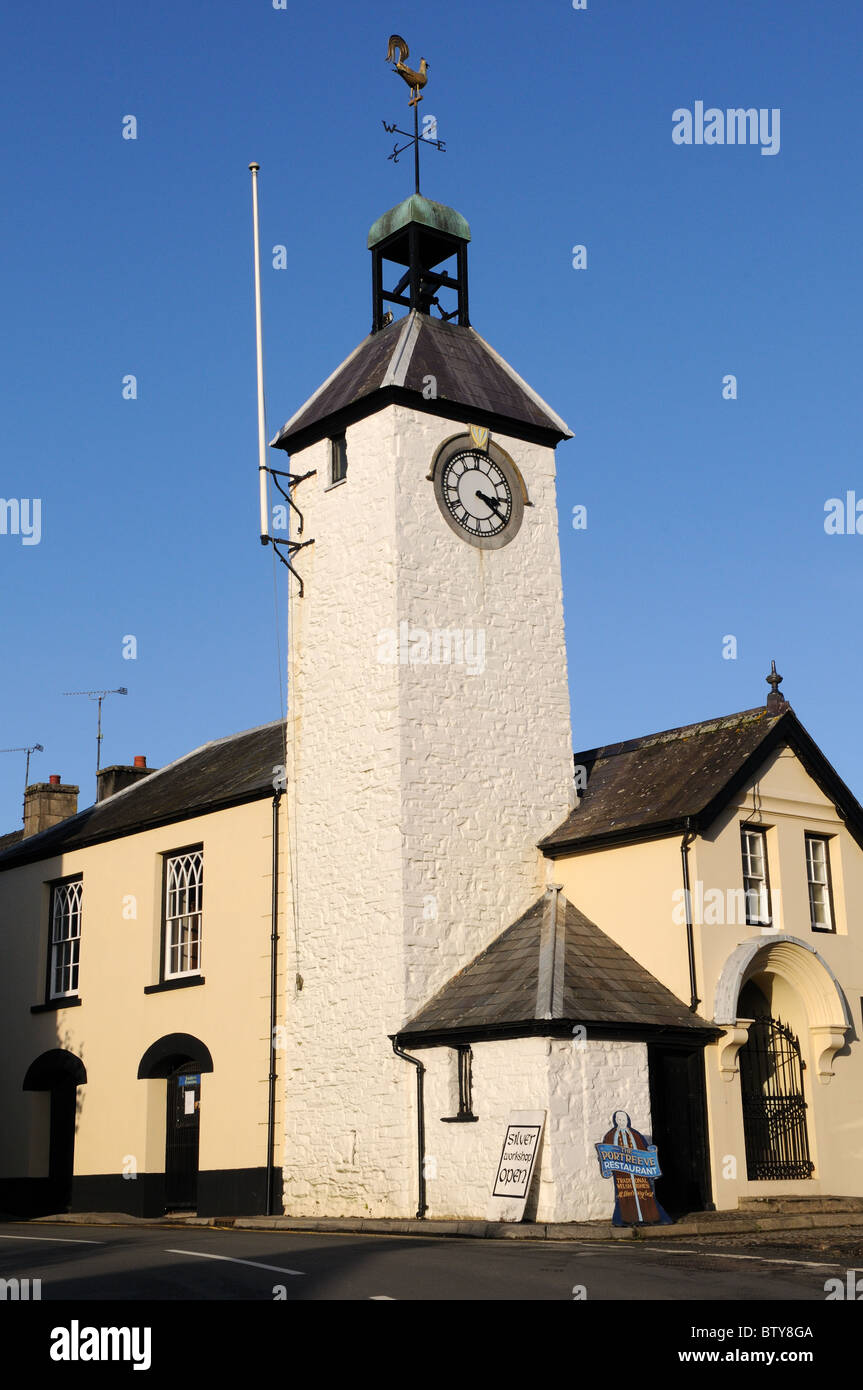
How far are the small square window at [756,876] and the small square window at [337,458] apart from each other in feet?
28.7

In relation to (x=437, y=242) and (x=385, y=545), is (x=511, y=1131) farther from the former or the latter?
(x=437, y=242)

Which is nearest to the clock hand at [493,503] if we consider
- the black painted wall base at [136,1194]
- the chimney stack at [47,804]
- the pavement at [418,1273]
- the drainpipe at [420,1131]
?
the drainpipe at [420,1131]

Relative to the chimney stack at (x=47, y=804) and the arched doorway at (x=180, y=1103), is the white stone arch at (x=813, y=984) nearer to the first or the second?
the arched doorway at (x=180, y=1103)

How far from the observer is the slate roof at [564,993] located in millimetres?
19953

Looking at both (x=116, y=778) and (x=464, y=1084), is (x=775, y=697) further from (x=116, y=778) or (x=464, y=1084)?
(x=116, y=778)

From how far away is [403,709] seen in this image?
22.9 metres

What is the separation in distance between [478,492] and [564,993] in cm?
885

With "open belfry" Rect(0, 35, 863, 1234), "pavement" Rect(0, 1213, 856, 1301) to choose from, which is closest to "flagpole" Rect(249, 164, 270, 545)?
"open belfry" Rect(0, 35, 863, 1234)

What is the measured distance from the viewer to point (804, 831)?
2359 centimetres

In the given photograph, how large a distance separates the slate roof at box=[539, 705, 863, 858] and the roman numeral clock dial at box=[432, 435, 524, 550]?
4.23 metres

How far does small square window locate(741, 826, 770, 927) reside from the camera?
73.7 ft

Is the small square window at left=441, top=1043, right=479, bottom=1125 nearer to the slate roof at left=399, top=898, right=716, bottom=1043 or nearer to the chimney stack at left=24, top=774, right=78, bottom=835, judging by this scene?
the slate roof at left=399, top=898, right=716, bottom=1043
